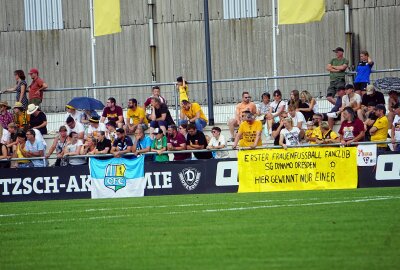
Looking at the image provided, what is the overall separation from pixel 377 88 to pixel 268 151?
198 inches

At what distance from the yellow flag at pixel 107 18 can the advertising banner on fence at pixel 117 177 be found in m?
6.36

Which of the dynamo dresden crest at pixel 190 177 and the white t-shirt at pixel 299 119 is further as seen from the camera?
the white t-shirt at pixel 299 119

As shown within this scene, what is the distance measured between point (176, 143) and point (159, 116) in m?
1.52

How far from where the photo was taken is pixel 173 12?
3416 cm

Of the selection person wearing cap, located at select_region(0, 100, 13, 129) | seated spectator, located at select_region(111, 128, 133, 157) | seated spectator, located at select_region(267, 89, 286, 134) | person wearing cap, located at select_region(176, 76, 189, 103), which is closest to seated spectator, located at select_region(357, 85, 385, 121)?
seated spectator, located at select_region(267, 89, 286, 134)

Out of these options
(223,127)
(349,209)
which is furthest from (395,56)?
(349,209)

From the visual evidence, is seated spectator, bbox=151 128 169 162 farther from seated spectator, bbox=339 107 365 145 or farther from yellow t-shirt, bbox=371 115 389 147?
yellow t-shirt, bbox=371 115 389 147

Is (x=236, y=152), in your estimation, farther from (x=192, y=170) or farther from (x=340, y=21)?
(x=340, y=21)

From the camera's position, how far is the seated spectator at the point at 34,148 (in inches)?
1023

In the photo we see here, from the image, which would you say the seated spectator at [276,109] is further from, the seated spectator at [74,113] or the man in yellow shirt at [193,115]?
the seated spectator at [74,113]

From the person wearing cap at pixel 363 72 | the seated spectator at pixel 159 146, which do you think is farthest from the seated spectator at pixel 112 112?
the person wearing cap at pixel 363 72

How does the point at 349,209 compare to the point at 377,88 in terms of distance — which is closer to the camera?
the point at 349,209

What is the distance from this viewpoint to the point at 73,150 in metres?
26.1

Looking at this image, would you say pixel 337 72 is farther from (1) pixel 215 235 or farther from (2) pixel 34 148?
(1) pixel 215 235
